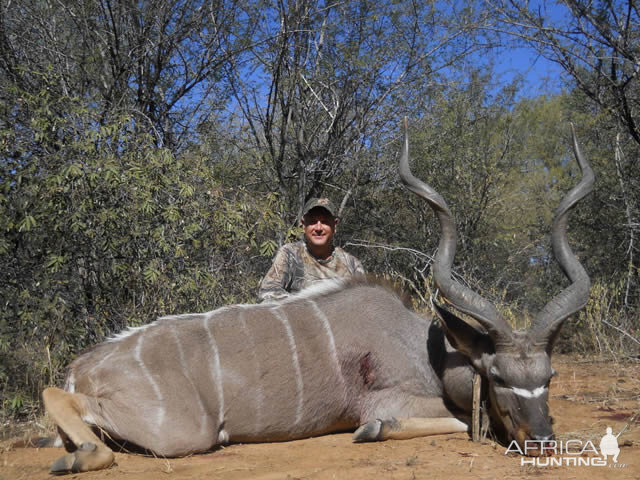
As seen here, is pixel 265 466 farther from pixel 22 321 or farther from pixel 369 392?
pixel 22 321

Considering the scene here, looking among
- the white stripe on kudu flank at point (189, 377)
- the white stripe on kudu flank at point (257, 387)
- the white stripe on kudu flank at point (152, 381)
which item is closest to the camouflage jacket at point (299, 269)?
the white stripe on kudu flank at point (257, 387)

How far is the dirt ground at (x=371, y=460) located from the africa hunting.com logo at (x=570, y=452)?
1 centimetres

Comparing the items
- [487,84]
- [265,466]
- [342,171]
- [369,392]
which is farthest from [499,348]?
[487,84]

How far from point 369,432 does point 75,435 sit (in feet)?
4.14

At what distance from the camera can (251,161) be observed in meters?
6.29

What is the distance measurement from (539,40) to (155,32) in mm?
3410

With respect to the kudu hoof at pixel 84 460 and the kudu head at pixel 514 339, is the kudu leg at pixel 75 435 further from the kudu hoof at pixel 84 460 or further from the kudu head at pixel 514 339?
the kudu head at pixel 514 339

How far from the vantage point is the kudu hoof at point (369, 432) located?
8.73ft

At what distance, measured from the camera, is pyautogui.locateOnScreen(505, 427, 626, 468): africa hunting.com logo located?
2186mm

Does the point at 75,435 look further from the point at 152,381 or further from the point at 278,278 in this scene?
the point at 278,278

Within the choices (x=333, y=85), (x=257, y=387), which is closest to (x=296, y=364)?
(x=257, y=387)

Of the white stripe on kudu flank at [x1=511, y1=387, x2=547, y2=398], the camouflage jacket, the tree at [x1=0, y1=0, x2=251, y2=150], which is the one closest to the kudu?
the white stripe on kudu flank at [x1=511, y1=387, x2=547, y2=398]

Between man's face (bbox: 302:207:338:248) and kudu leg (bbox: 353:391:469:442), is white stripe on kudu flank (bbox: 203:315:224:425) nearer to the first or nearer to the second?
kudu leg (bbox: 353:391:469:442)

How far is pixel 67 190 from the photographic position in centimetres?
346
